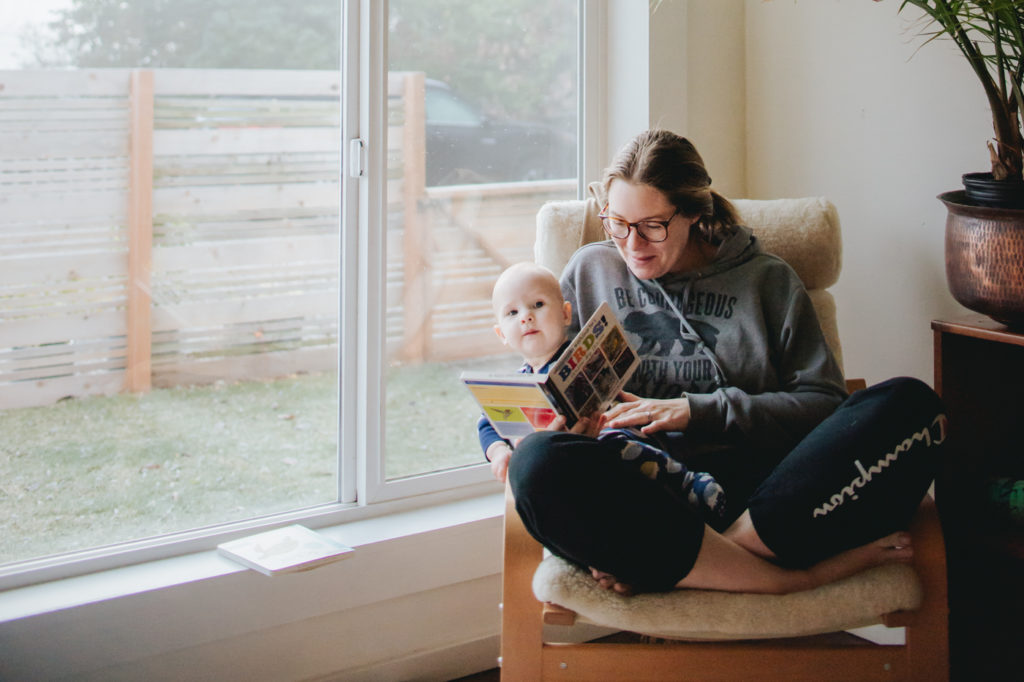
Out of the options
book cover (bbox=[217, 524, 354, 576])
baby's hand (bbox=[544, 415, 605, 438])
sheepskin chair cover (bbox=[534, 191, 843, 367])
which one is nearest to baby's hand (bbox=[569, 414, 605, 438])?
baby's hand (bbox=[544, 415, 605, 438])

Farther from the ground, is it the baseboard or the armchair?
the armchair

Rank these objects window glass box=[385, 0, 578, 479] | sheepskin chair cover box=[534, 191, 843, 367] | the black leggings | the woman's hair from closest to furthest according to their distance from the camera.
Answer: the black leggings < the woman's hair < sheepskin chair cover box=[534, 191, 843, 367] < window glass box=[385, 0, 578, 479]

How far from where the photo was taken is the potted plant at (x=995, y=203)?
154 centimetres

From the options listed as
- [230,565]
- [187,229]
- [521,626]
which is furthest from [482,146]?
[521,626]

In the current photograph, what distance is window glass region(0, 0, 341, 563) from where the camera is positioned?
1685 millimetres

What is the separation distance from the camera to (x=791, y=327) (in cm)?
167

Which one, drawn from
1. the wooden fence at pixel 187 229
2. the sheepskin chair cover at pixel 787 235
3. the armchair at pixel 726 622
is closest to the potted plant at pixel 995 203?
the sheepskin chair cover at pixel 787 235

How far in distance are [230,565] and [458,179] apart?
962mm

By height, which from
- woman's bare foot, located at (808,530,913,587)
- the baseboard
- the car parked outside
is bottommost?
the baseboard

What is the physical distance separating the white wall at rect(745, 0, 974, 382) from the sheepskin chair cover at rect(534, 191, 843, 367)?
10.5 inches

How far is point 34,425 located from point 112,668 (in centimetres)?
45

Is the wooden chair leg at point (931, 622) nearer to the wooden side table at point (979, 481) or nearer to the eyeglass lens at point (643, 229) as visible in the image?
the wooden side table at point (979, 481)

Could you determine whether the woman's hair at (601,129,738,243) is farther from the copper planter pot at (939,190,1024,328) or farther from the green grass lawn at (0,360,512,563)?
the green grass lawn at (0,360,512,563)

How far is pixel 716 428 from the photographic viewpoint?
1.61 m
